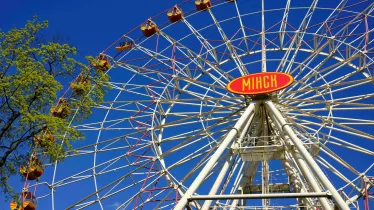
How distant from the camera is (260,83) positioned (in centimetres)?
1745

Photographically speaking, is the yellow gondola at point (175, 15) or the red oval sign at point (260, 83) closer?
the red oval sign at point (260, 83)

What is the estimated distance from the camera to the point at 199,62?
71.5 ft

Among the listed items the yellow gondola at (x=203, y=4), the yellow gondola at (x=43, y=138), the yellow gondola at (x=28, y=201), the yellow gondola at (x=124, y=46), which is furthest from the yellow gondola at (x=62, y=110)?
the yellow gondola at (x=203, y=4)

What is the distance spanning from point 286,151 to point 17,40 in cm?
854

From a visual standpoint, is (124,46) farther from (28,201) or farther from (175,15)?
(28,201)

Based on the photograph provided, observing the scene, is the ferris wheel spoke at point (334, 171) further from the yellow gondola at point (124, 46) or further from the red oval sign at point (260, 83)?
the yellow gondola at point (124, 46)

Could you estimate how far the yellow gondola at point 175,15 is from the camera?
2328 centimetres

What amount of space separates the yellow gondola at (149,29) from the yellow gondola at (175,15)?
33.0 inches

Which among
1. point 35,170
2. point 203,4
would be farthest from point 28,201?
point 203,4

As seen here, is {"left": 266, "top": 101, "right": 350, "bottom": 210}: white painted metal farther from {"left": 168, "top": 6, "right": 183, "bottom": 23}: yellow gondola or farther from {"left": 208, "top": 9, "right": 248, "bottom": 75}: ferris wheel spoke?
{"left": 168, "top": 6, "right": 183, "bottom": 23}: yellow gondola

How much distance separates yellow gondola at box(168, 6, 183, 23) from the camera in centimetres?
2328

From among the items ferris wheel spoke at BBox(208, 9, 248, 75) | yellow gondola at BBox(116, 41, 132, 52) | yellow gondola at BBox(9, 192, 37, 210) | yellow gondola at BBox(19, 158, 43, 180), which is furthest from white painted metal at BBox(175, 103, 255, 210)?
yellow gondola at BBox(116, 41, 132, 52)

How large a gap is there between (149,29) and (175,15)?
1305mm

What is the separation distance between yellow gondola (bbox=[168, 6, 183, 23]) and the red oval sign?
644cm
